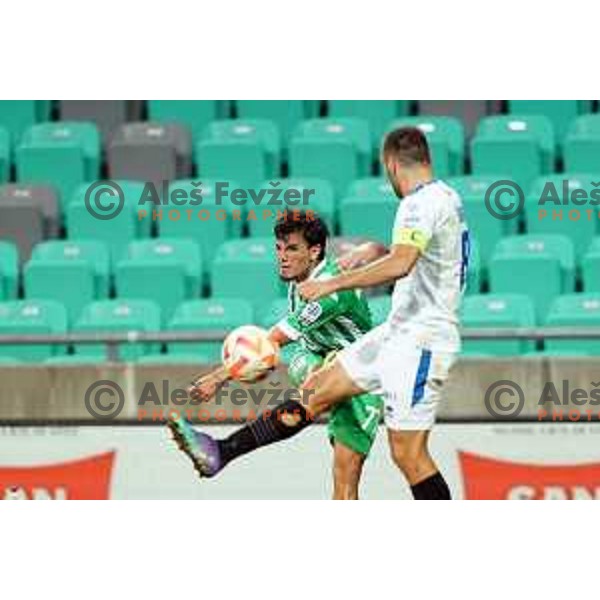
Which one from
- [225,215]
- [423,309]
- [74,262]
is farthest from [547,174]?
[423,309]

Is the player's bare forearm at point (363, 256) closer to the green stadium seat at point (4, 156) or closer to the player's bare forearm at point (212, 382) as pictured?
the player's bare forearm at point (212, 382)

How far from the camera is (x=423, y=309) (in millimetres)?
9641

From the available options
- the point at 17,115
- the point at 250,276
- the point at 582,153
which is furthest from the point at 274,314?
the point at 17,115

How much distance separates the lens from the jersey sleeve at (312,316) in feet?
33.0

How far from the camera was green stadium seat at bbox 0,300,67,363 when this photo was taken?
39.1 ft

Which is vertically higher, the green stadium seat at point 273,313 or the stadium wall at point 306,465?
the green stadium seat at point 273,313

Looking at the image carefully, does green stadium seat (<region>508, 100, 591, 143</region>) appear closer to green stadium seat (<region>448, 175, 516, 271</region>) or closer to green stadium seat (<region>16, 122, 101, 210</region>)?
green stadium seat (<region>448, 175, 516, 271</region>)

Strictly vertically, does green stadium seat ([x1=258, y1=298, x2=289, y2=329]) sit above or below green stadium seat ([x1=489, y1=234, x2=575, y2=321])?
below

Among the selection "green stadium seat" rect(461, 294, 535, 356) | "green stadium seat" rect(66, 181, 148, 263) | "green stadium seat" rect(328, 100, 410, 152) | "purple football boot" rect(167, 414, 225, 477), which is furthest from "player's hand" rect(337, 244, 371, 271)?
"green stadium seat" rect(328, 100, 410, 152)

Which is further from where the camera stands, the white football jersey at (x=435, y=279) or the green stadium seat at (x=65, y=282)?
the green stadium seat at (x=65, y=282)

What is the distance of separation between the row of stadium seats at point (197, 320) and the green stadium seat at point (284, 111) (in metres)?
1.73

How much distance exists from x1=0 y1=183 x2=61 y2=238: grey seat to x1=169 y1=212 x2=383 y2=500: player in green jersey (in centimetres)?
273

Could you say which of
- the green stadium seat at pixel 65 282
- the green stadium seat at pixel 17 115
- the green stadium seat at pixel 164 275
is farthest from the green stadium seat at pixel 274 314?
the green stadium seat at pixel 17 115

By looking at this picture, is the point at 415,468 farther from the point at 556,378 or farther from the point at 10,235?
the point at 10,235
